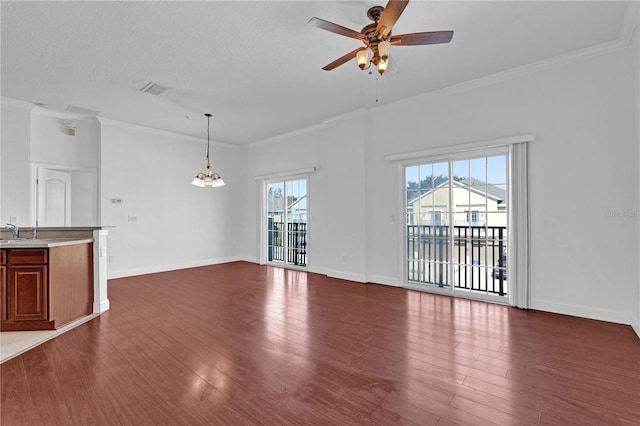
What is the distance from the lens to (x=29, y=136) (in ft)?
17.3

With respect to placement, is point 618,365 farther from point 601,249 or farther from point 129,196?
point 129,196

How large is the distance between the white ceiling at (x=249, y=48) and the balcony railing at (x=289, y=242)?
2.90 meters

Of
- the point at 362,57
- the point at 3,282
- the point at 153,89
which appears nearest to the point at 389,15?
the point at 362,57

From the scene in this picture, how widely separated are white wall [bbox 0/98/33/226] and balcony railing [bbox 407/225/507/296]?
20.9 ft

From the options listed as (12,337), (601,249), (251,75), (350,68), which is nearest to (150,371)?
(12,337)

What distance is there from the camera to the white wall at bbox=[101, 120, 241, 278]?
6.17 metres

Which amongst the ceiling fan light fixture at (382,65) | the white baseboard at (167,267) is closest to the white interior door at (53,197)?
the white baseboard at (167,267)

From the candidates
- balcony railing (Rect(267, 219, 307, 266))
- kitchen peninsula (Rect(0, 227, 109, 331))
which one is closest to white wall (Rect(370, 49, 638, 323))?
balcony railing (Rect(267, 219, 307, 266))

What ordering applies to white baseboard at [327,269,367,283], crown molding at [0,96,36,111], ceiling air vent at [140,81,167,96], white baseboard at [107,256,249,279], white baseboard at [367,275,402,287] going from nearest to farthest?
ceiling air vent at [140,81,167,96], crown molding at [0,96,36,111], white baseboard at [367,275,402,287], white baseboard at [327,269,367,283], white baseboard at [107,256,249,279]

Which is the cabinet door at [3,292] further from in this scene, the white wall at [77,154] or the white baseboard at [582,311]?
the white baseboard at [582,311]

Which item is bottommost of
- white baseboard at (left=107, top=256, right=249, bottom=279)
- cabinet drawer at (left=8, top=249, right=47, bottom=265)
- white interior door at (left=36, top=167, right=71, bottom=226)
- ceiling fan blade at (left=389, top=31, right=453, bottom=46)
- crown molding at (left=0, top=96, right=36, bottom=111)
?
white baseboard at (left=107, top=256, right=249, bottom=279)

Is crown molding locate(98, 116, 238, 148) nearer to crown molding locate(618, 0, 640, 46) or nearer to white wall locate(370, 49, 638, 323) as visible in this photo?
white wall locate(370, 49, 638, 323)

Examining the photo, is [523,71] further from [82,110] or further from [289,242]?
[82,110]

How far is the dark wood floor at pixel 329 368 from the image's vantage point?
6.36ft
